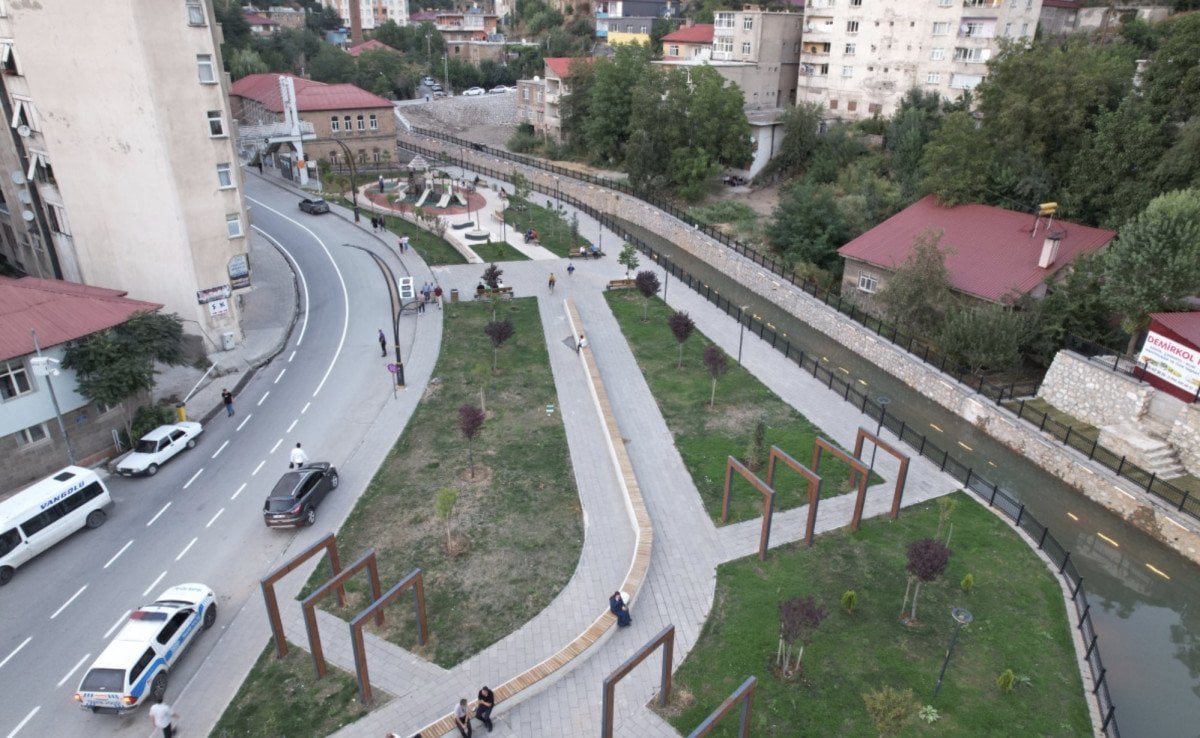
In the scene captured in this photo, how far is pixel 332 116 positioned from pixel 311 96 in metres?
2.52

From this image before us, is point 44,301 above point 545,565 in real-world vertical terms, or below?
above

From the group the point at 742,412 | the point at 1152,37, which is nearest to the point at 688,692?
the point at 742,412


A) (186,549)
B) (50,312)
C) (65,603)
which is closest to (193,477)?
(186,549)

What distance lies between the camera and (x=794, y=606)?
13.7 metres

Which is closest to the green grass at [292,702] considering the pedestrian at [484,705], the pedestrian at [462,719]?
the pedestrian at [462,719]

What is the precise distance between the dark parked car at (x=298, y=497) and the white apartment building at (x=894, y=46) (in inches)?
1924

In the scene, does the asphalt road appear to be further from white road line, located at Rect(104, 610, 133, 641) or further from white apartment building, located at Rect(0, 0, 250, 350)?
white apartment building, located at Rect(0, 0, 250, 350)

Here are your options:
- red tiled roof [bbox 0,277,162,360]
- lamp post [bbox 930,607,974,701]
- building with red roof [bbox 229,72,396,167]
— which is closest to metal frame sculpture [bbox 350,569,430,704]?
lamp post [bbox 930,607,974,701]

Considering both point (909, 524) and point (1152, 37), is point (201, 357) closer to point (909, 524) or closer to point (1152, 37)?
point (909, 524)

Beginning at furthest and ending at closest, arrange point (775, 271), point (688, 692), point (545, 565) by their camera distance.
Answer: point (775, 271)
point (545, 565)
point (688, 692)

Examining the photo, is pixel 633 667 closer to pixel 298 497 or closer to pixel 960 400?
pixel 298 497

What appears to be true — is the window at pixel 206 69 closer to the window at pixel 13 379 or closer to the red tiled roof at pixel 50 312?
the red tiled roof at pixel 50 312

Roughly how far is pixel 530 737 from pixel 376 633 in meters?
4.53

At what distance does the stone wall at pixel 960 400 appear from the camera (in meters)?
21.0
